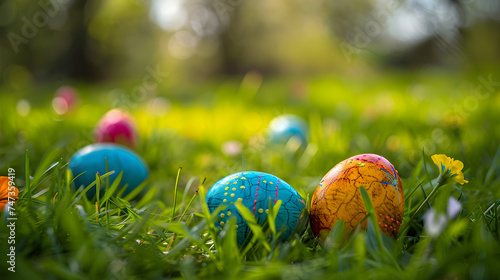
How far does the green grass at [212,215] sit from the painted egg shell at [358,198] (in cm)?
5

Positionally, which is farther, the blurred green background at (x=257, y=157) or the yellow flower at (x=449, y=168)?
the yellow flower at (x=449, y=168)

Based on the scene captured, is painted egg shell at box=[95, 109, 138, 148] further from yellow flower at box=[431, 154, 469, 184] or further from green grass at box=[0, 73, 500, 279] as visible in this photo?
yellow flower at box=[431, 154, 469, 184]

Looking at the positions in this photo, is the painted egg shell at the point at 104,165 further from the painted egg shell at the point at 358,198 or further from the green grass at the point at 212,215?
the painted egg shell at the point at 358,198

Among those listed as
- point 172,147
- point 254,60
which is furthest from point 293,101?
point 254,60

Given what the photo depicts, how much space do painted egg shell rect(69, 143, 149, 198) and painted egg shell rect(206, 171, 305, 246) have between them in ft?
1.60

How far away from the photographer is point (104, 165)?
144 centimetres

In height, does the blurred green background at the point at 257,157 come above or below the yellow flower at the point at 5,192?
below

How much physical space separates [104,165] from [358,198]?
91 cm

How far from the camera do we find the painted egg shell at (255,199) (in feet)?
3.50

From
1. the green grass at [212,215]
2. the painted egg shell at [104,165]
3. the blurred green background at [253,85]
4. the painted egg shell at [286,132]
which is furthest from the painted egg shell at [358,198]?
the painted egg shell at [286,132]

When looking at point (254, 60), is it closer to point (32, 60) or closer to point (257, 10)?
point (257, 10)

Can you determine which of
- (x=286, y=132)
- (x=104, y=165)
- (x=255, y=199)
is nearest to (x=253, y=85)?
(x=286, y=132)

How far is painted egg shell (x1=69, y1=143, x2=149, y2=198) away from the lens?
4.69ft

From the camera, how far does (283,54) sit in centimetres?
1546
